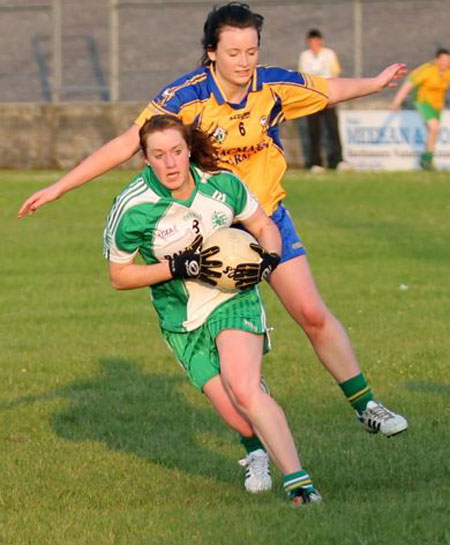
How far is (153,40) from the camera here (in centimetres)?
2981

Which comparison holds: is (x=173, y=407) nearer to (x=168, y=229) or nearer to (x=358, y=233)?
(x=168, y=229)

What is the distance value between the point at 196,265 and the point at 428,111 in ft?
60.0

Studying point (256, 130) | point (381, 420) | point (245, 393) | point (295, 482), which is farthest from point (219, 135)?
point (295, 482)

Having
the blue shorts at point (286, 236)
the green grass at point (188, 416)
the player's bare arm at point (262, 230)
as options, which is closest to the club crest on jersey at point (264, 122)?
the blue shorts at point (286, 236)

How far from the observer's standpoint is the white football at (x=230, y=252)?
6324 mm

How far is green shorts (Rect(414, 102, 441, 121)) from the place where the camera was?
946 inches

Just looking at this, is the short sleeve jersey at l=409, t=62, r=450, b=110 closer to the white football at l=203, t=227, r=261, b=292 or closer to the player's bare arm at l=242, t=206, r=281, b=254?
the player's bare arm at l=242, t=206, r=281, b=254

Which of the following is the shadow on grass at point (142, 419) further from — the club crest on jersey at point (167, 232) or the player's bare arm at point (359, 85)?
the player's bare arm at point (359, 85)

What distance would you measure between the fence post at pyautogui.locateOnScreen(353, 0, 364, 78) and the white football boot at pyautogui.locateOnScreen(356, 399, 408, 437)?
66.0 feet

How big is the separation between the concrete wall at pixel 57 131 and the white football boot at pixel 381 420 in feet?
64.3

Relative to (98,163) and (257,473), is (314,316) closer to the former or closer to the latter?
(257,473)

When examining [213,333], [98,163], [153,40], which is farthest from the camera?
[153,40]

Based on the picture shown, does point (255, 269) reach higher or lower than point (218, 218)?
lower

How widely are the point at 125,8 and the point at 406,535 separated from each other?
81.0ft
